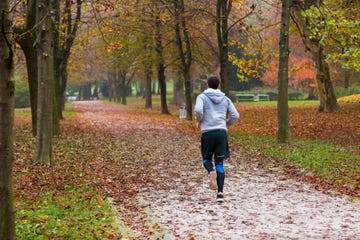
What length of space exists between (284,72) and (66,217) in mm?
9989

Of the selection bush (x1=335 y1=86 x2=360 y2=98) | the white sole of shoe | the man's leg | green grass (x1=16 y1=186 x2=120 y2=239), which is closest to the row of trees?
green grass (x1=16 y1=186 x2=120 y2=239)

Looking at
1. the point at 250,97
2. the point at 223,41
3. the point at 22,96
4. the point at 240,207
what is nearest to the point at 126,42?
the point at 223,41

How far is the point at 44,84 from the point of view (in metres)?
11.3

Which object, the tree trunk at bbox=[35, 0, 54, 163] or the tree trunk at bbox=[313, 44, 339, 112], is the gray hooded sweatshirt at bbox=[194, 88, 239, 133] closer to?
the tree trunk at bbox=[35, 0, 54, 163]

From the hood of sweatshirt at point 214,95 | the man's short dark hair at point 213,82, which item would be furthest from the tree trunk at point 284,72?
the hood of sweatshirt at point 214,95

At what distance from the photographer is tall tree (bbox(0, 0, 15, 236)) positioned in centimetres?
491

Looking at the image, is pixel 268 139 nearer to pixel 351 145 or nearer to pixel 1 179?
pixel 351 145

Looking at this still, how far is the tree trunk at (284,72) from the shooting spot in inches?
582

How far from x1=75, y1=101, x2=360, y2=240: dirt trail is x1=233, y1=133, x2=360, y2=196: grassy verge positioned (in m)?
0.74

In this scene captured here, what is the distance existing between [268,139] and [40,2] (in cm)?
952

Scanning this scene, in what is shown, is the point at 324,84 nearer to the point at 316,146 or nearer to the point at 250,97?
the point at 316,146

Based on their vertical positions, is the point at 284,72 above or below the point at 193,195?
above

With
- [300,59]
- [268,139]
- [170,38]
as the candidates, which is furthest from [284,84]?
[300,59]

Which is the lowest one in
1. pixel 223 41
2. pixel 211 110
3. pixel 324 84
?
pixel 211 110
